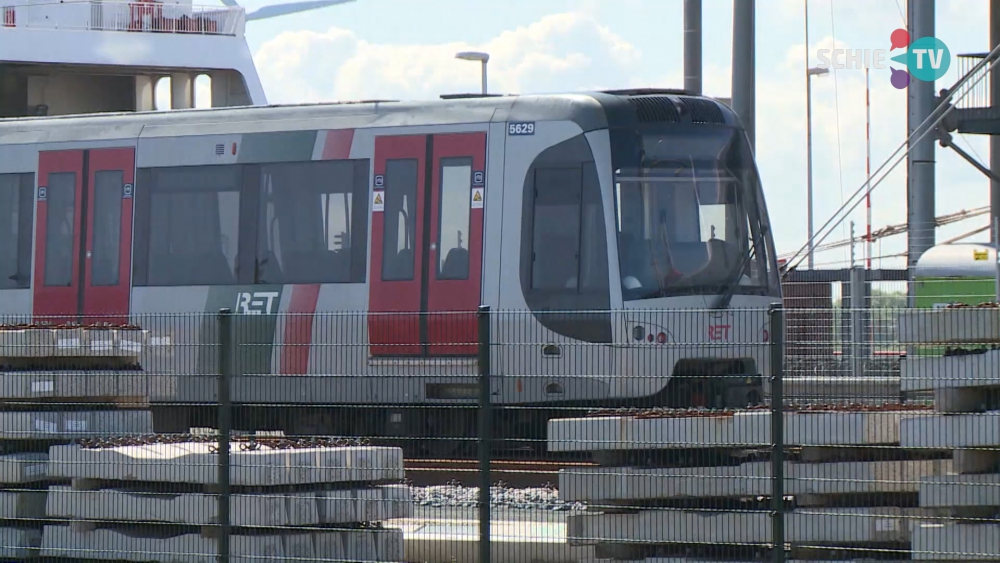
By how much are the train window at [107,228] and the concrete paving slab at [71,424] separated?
6.44m

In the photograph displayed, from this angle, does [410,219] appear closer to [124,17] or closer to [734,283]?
[734,283]

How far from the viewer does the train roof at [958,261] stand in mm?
19562

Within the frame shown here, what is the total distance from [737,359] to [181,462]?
343cm

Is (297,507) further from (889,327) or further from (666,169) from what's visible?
(666,169)

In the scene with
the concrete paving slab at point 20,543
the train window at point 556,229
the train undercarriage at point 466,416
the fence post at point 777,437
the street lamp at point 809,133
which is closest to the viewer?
the fence post at point 777,437

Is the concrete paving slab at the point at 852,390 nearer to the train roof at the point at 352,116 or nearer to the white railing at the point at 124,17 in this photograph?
the train roof at the point at 352,116

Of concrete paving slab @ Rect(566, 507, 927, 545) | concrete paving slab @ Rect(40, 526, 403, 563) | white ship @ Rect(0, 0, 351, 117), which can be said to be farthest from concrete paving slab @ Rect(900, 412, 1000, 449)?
white ship @ Rect(0, 0, 351, 117)

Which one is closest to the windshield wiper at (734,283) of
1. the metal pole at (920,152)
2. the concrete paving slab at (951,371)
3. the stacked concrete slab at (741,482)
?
the stacked concrete slab at (741,482)

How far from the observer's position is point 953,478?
813 cm

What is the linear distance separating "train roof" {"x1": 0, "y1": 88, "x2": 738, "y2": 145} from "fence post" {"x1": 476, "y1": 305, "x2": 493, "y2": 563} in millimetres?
6152

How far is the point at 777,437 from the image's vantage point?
8148 millimetres

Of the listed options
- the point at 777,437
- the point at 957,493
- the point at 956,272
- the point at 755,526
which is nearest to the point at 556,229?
the point at 755,526

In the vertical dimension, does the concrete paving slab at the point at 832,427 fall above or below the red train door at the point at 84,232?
below

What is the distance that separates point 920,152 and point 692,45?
632 centimetres
